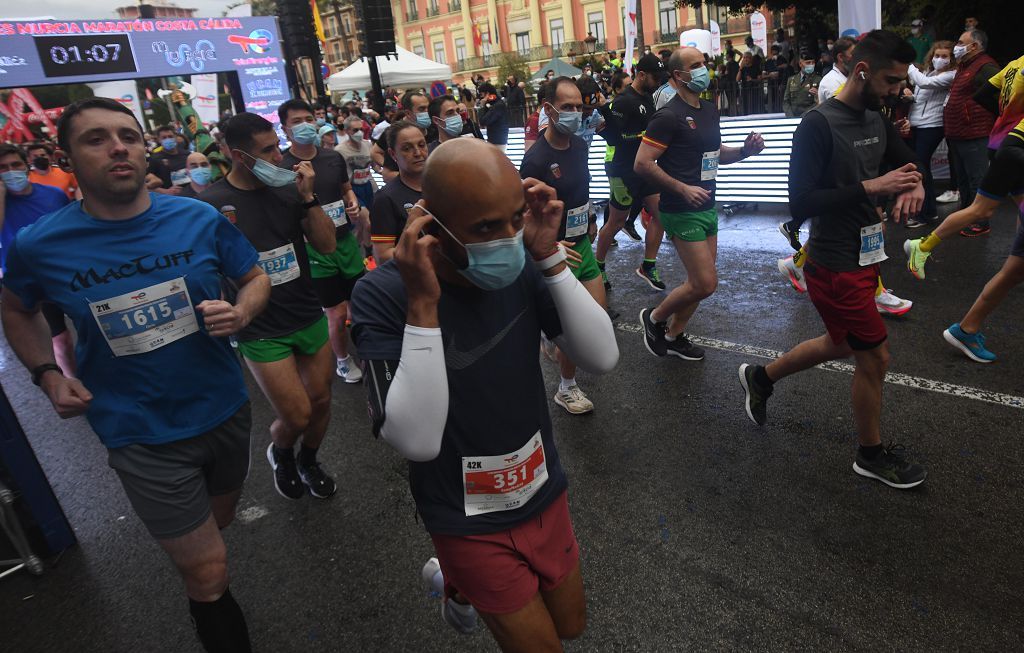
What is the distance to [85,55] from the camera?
1705 cm

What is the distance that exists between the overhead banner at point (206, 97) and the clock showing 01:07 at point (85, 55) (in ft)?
9.00

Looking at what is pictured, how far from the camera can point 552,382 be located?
Answer: 5078mm

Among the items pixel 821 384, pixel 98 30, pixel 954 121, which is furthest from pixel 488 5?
pixel 821 384

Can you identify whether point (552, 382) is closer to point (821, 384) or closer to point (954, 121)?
point (821, 384)

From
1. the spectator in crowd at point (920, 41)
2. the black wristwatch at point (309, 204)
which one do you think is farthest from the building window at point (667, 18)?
the black wristwatch at point (309, 204)

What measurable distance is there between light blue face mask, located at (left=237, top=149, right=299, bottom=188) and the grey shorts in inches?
58.6

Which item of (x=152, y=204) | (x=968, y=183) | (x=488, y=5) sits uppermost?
(x=488, y=5)

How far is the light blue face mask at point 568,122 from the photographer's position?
4.27 metres

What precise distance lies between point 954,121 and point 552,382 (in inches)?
227

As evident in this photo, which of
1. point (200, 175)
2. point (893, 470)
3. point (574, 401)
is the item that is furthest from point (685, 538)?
point (200, 175)

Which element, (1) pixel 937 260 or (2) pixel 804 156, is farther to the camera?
(1) pixel 937 260

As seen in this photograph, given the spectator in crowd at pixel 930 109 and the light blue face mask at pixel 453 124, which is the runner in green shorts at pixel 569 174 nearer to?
the light blue face mask at pixel 453 124

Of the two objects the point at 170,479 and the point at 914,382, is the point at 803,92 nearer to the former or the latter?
the point at 914,382

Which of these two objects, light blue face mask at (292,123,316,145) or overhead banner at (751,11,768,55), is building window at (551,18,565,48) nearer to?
overhead banner at (751,11,768,55)
